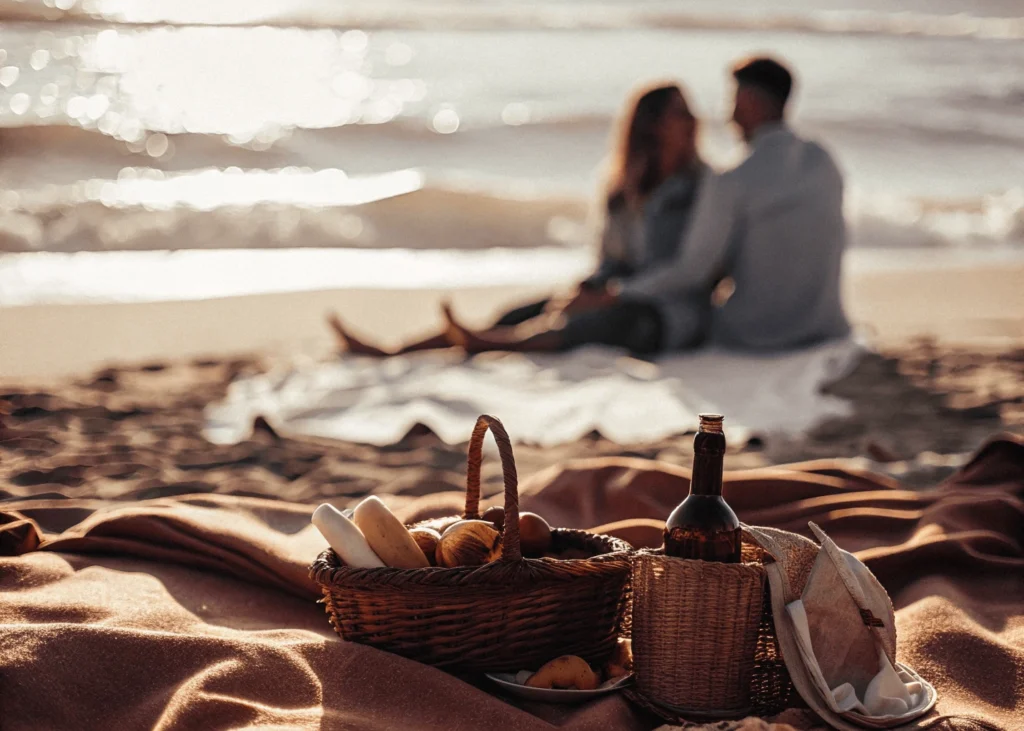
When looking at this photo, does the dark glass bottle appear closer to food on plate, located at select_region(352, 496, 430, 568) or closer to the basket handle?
the basket handle

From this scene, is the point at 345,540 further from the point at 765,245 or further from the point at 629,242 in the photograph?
the point at 629,242

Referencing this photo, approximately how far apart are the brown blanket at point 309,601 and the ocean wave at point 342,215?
23.2 feet

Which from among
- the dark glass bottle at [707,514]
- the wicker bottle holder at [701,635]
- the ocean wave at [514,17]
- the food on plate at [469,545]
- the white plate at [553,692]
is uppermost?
the ocean wave at [514,17]

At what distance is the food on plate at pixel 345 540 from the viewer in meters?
2.19

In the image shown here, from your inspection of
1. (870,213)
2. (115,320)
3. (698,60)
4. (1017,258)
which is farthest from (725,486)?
(698,60)

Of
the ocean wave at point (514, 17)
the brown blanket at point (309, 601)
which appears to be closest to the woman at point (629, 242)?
the brown blanket at point (309, 601)

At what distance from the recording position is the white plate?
213 cm

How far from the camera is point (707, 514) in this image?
2016 mm

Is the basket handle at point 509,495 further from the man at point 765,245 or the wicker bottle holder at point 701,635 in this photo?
the man at point 765,245

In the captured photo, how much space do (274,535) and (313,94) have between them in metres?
15.9

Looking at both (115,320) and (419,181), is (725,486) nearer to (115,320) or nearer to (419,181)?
(115,320)

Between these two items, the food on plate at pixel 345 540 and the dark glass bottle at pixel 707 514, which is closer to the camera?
the dark glass bottle at pixel 707 514

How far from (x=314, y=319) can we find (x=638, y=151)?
7.59 ft

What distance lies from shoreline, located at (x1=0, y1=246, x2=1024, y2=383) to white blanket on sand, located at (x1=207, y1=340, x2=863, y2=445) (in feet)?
2.62
